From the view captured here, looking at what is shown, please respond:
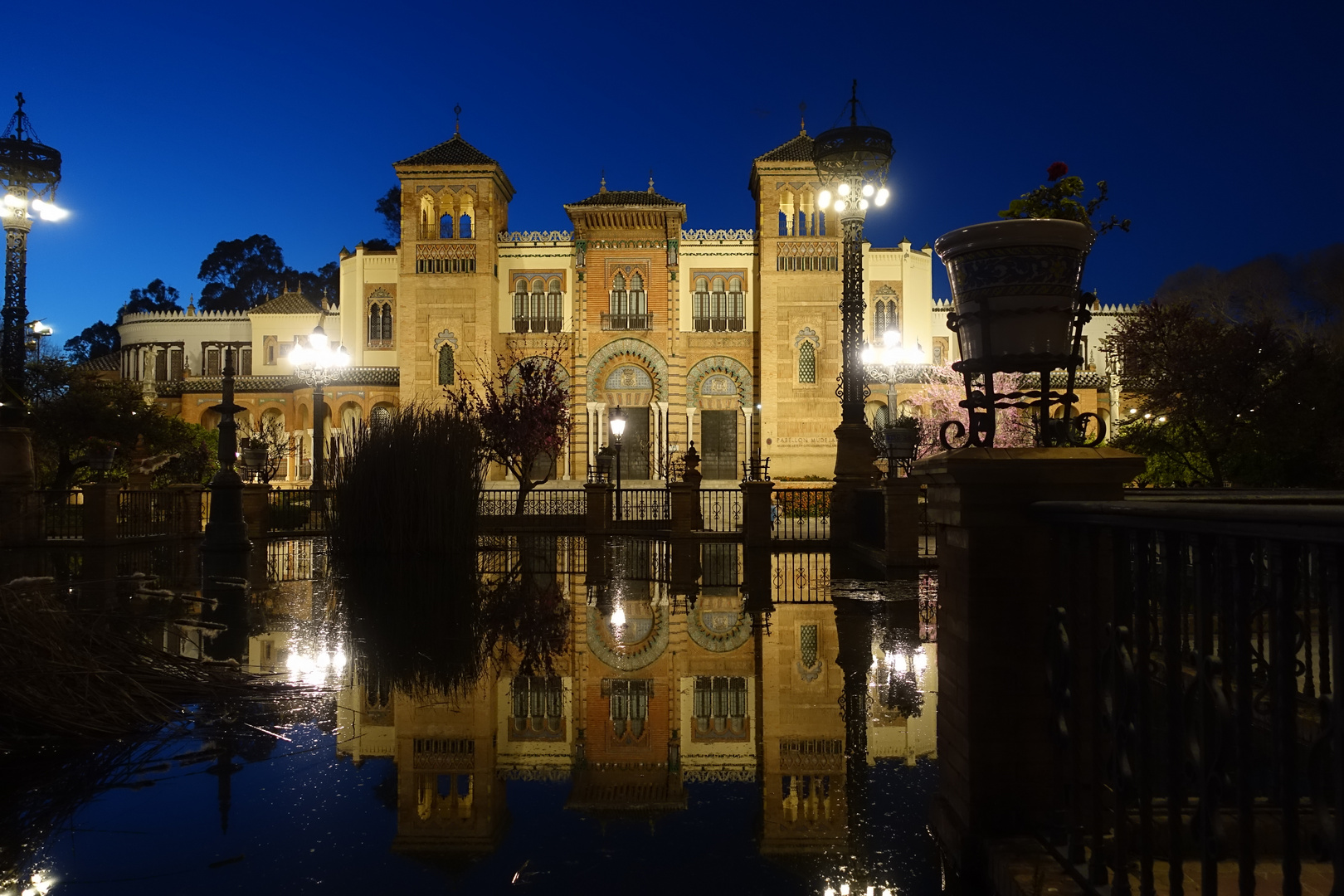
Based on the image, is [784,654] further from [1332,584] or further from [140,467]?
[140,467]

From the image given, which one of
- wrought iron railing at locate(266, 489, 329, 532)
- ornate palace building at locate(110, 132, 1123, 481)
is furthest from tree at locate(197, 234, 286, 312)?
wrought iron railing at locate(266, 489, 329, 532)

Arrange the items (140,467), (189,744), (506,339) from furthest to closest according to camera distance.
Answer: (506,339) < (140,467) < (189,744)

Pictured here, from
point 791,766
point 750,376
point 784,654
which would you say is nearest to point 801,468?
point 750,376

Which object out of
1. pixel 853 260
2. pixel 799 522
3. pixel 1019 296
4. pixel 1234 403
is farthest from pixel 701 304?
pixel 1019 296

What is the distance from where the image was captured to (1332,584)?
1.44m

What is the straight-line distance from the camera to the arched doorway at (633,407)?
34406 mm

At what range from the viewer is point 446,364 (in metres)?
34.2

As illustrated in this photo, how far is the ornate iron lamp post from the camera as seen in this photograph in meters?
15.2

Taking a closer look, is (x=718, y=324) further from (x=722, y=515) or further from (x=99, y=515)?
(x=99, y=515)

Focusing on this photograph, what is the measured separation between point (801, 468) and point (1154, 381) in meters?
18.1

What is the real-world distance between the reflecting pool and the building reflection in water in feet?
0.06

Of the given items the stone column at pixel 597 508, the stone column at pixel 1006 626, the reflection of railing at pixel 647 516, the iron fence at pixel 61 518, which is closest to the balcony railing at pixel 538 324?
the reflection of railing at pixel 647 516

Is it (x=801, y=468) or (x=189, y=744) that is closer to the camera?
(x=189, y=744)

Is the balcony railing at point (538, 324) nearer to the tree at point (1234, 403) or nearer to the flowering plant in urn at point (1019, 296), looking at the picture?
the tree at point (1234, 403)
